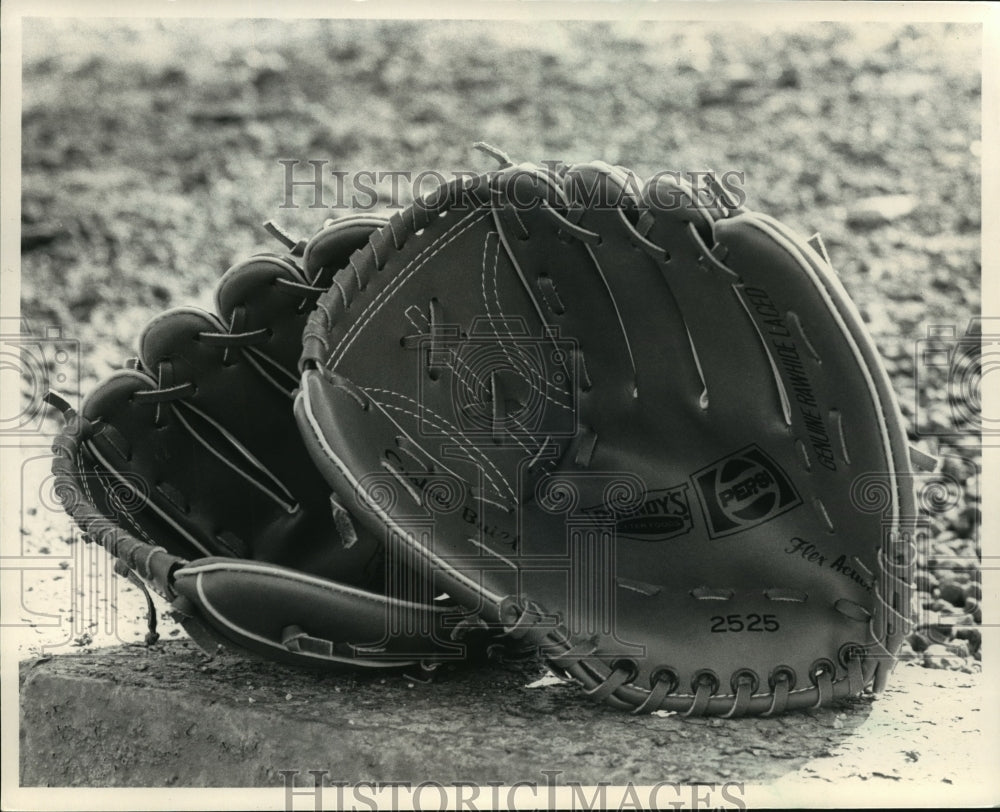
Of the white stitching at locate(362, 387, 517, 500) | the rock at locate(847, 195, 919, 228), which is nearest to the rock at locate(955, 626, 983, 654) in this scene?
the white stitching at locate(362, 387, 517, 500)

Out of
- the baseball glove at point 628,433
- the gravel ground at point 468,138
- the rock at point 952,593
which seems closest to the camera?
the baseball glove at point 628,433

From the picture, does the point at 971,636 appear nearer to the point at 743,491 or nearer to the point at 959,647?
the point at 959,647

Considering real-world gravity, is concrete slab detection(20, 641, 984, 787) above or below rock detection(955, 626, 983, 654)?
below

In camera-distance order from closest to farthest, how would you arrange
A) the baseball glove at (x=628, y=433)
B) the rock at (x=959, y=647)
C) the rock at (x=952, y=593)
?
the baseball glove at (x=628, y=433)
the rock at (x=959, y=647)
the rock at (x=952, y=593)

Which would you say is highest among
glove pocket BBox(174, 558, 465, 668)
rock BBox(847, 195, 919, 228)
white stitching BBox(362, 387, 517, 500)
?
rock BBox(847, 195, 919, 228)

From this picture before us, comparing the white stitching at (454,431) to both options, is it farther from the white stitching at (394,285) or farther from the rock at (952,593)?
the rock at (952,593)

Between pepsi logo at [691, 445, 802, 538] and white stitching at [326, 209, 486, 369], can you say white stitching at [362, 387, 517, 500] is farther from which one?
pepsi logo at [691, 445, 802, 538]

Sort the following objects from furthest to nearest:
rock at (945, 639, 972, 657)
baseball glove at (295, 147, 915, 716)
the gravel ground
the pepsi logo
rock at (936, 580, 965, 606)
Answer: the gravel ground < rock at (936, 580, 965, 606) < rock at (945, 639, 972, 657) < the pepsi logo < baseball glove at (295, 147, 915, 716)

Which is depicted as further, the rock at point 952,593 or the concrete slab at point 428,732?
the rock at point 952,593

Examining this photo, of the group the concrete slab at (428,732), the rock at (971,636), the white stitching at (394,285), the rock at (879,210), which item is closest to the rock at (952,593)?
the rock at (971,636)
